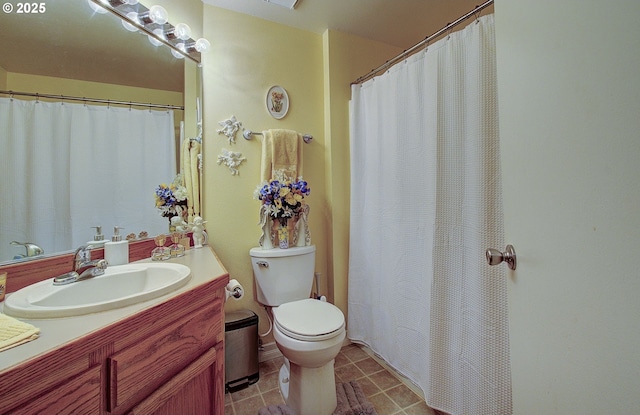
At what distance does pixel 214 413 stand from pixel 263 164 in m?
1.32

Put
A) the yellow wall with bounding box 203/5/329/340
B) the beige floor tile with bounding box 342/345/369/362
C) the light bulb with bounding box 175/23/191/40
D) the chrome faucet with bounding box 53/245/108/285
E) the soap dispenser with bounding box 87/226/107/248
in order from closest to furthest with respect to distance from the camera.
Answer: the chrome faucet with bounding box 53/245/108/285, the soap dispenser with bounding box 87/226/107/248, the light bulb with bounding box 175/23/191/40, the yellow wall with bounding box 203/5/329/340, the beige floor tile with bounding box 342/345/369/362

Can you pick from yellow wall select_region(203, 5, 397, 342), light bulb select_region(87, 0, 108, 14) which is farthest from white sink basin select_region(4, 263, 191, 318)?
light bulb select_region(87, 0, 108, 14)

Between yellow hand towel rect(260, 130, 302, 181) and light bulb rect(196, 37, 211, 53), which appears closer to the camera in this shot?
light bulb rect(196, 37, 211, 53)

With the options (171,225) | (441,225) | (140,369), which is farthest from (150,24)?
(441,225)

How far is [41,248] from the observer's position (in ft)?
3.10

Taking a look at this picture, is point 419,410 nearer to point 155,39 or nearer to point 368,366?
point 368,366

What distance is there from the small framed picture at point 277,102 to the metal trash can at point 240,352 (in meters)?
1.38

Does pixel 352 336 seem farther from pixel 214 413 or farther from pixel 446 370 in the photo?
pixel 214 413

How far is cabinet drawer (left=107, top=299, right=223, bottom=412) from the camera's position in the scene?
0.59m

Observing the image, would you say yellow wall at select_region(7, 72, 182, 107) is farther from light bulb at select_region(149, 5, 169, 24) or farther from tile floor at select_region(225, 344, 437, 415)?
tile floor at select_region(225, 344, 437, 415)

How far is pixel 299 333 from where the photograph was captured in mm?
1199

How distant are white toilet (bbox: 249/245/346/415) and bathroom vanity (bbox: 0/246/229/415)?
15.6 inches

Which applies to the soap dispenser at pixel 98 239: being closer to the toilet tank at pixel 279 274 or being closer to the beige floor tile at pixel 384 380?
the toilet tank at pixel 279 274

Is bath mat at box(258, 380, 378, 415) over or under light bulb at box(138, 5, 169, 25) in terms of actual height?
under
